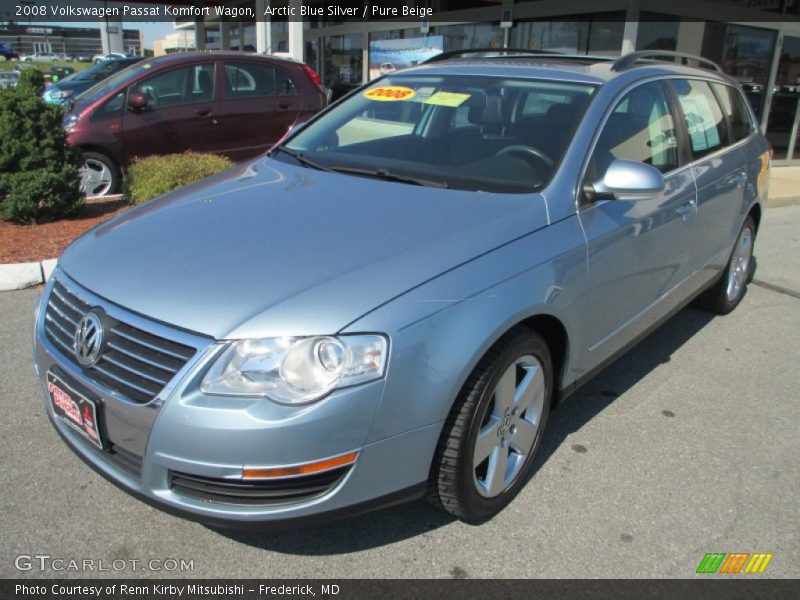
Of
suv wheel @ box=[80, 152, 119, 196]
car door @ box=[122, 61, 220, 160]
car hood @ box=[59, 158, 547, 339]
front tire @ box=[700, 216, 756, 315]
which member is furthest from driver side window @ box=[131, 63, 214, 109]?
front tire @ box=[700, 216, 756, 315]

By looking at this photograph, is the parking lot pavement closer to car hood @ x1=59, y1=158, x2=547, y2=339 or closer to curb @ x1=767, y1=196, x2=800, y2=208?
car hood @ x1=59, y1=158, x2=547, y2=339

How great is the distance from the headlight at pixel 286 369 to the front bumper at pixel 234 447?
0.10 ft

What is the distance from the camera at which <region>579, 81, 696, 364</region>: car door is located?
2.93 m

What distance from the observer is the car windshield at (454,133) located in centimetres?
300

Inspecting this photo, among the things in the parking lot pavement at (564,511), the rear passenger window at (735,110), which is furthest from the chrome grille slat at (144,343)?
the rear passenger window at (735,110)

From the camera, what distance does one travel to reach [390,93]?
379 cm

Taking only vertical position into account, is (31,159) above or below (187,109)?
below

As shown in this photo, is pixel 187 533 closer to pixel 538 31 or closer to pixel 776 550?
pixel 776 550

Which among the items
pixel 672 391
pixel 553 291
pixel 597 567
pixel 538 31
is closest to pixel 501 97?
pixel 553 291

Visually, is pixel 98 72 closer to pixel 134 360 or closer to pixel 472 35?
pixel 472 35

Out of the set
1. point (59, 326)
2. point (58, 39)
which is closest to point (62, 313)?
point (59, 326)

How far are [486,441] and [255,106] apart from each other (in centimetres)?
688

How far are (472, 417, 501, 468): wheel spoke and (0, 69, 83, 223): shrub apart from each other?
524cm
